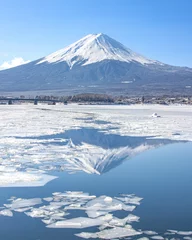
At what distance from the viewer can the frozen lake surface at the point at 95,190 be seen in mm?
5535

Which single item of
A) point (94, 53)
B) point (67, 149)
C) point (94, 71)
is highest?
point (94, 53)

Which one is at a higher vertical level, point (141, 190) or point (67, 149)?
point (67, 149)

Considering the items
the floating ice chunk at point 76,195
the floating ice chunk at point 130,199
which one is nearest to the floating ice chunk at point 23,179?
the floating ice chunk at point 76,195

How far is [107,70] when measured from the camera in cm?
15425

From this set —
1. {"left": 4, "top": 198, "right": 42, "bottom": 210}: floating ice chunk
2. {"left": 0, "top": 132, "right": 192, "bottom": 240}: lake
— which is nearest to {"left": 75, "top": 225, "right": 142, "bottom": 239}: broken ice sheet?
{"left": 0, "top": 132, "right": 192, "bottom": 240}: lake

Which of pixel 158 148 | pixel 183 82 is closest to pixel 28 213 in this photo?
pixel 158 148

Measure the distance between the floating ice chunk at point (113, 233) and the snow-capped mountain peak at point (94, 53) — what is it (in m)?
156

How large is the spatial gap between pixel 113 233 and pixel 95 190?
2.13 m

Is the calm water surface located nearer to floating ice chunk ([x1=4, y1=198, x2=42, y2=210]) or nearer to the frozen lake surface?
the frozen lake surface

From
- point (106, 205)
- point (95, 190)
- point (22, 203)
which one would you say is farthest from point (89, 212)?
point (95, 190)

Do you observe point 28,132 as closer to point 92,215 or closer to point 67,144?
point 67,144

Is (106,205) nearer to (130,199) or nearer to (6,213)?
(130,199)

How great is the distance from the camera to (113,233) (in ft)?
17.5

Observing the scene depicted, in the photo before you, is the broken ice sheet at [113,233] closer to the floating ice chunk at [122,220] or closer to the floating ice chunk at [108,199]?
the floating ice chunk at [122,220]
